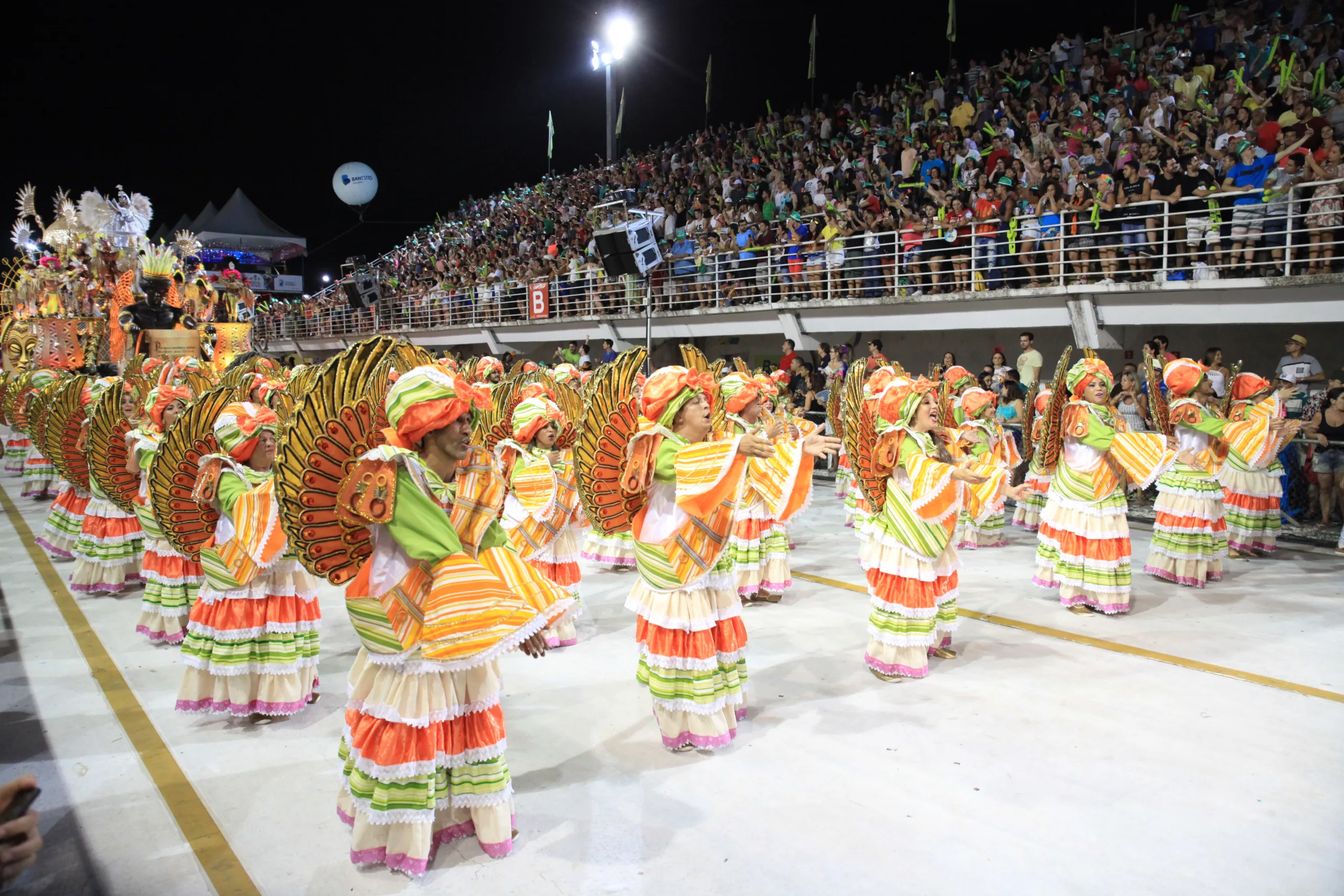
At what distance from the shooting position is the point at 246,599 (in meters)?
4.81

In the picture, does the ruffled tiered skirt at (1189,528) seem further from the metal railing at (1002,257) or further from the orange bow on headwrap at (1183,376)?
the metal railing at (1002,257)

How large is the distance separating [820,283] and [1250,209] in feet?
19.4

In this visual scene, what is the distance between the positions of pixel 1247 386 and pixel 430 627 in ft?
25.3

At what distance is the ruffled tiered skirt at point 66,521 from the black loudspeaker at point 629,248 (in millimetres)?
8012

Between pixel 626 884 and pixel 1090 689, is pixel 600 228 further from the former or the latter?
pixel 626 884

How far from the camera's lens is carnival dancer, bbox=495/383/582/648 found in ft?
20.4

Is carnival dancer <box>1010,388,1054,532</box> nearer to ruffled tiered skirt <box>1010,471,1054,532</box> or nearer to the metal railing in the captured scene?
ruffled tiered skirt <box>1010,471,1054,532</box>

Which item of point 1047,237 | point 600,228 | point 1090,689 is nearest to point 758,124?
point 600,228

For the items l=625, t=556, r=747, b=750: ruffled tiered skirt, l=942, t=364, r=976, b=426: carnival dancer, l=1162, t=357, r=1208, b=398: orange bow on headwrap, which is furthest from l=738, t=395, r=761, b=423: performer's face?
l=1162, t=357, r=1208, b=398: orange bow on headwrap

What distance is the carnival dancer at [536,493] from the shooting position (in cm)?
623

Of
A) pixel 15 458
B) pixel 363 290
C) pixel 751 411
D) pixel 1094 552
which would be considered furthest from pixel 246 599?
pixel 363 290

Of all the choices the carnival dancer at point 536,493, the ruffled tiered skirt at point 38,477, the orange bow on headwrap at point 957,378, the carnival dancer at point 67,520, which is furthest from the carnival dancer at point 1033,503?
the ruffled tiered skirt at point 38,477

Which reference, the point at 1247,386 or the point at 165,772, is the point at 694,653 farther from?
the point at 1247,386

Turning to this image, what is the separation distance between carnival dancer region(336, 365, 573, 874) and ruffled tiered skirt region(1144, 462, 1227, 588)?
6.08m
